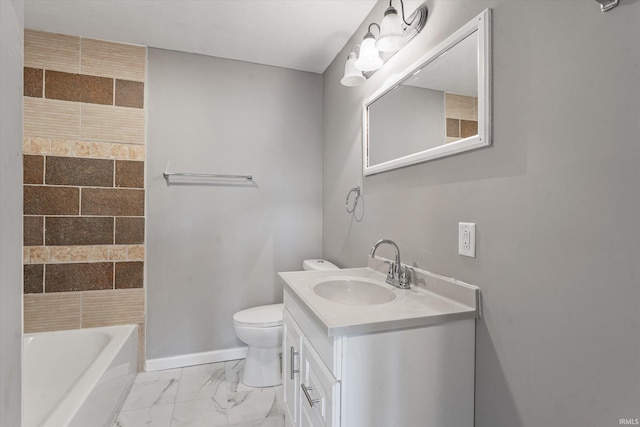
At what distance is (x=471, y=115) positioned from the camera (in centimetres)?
101

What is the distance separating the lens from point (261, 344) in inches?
74.0

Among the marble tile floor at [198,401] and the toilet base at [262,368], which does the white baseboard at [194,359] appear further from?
the toilet base at [262,368]

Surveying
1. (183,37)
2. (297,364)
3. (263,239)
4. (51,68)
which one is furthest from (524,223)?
(51,68)

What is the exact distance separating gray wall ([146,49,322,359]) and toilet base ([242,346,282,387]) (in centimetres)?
39

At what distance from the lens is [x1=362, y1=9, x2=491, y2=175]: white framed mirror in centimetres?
96

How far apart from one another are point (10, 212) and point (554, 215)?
1083 mm

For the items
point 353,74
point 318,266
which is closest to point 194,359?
point 318,266

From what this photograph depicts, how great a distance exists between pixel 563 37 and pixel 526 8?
16cm

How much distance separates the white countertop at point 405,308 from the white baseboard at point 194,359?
1310 mm

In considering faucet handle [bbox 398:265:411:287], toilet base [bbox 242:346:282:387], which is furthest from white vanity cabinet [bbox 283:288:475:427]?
toilet base [bbox 242:346:282:387]

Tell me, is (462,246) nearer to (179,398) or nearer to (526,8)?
(526,8)

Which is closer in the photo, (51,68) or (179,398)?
(179,398)

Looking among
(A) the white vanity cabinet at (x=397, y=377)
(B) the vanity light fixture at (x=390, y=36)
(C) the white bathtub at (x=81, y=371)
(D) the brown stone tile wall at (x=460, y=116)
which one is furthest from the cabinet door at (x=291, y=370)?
(B) the vanity light fixture at (x=390, y=36)

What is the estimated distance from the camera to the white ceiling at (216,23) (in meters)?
1.67
